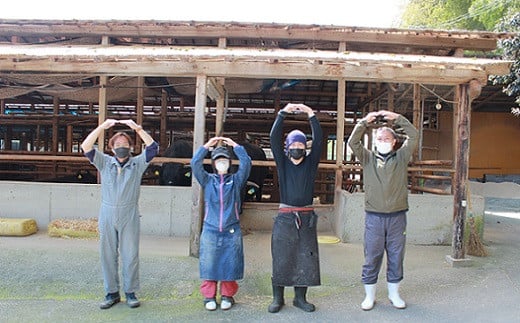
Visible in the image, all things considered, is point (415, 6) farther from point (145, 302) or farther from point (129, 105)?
point (145, 302)

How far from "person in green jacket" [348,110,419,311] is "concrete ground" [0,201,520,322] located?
1.07 ft

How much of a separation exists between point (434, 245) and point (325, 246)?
1.74 metres

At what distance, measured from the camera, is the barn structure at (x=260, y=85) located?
5.21 meters

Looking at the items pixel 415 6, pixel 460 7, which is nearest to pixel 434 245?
pixel 460 7

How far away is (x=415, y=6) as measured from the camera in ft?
65.7

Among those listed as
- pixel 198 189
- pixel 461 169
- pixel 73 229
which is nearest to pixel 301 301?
pixel 198 189

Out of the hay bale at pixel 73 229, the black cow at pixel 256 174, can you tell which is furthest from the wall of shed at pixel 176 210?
the black cow at pixel 256 174

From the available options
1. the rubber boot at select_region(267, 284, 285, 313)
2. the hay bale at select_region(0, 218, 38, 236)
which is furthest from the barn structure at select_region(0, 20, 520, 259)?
the rubber boot at select_region(267, 284, 285, 313)

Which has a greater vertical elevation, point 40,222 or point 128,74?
point 128,74

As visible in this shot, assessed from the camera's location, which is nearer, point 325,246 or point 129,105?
point 325,246

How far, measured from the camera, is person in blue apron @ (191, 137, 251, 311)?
3840 millimetres

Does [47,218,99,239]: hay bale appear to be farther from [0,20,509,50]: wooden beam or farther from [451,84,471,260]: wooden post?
[451,84,471,260]: wooden post

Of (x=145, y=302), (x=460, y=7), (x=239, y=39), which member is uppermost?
(x=460, y=7)

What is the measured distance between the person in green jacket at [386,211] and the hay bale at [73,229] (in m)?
4.37
